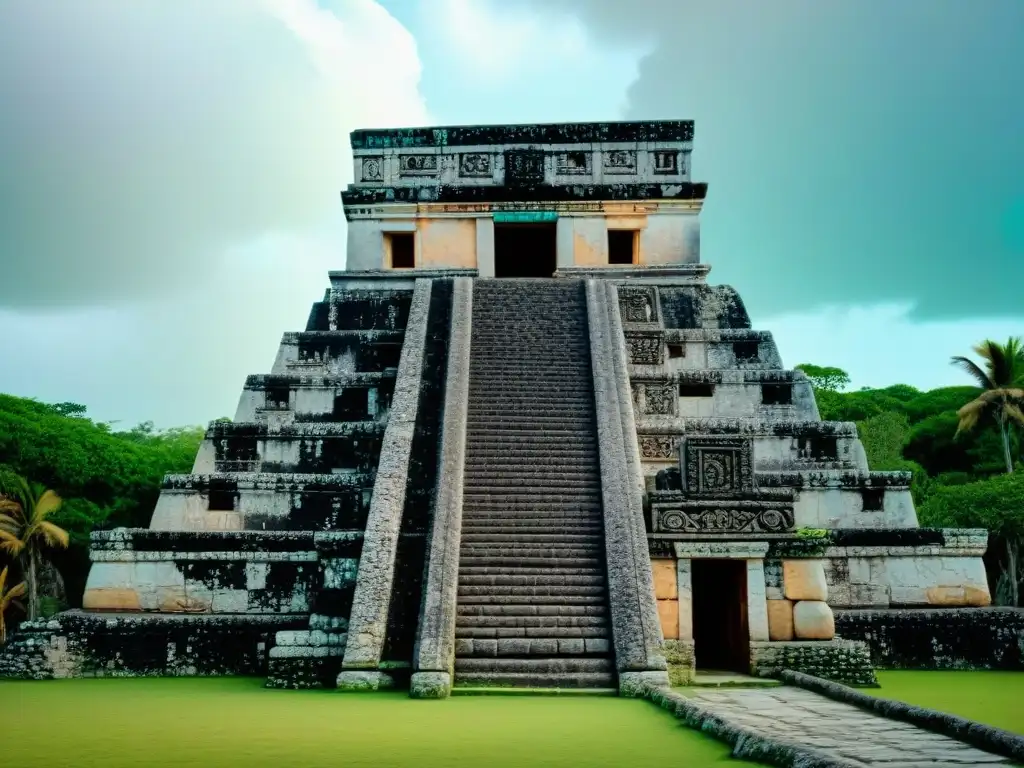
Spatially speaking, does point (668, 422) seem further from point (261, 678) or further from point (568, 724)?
point (568, 724)

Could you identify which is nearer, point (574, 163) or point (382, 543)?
point (382, 543)

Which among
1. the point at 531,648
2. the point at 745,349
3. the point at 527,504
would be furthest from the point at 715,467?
the point at 745,349

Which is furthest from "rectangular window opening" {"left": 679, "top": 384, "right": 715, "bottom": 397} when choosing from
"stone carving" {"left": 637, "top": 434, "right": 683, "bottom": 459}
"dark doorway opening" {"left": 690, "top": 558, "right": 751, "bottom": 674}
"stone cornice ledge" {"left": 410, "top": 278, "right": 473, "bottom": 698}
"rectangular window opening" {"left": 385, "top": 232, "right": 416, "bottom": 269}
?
"rectangular window opening" {"left": 385, "top": 232, "right": 416, "bottom": 269}

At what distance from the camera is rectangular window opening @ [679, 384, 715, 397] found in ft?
44.4

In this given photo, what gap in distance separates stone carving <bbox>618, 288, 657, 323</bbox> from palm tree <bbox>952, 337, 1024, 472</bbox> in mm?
16991

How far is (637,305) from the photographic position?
14.9m

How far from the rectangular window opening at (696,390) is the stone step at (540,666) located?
6.09 meters

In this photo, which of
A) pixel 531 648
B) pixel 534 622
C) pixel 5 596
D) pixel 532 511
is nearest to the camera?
pixel 531 648

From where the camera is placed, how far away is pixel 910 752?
5.00m

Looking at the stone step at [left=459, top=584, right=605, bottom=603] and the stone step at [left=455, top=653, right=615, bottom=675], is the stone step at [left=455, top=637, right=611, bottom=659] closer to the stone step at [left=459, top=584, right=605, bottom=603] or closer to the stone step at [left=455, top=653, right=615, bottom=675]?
the stone step at [left=455, top=653, right=615, bottom=675]

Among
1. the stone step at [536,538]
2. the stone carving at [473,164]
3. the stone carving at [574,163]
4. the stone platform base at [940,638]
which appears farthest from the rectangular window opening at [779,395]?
the stone carving at [473,164]

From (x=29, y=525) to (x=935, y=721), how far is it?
2220cm

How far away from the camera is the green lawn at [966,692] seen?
677cm

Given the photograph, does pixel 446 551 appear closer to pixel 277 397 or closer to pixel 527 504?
pixel 527 504
